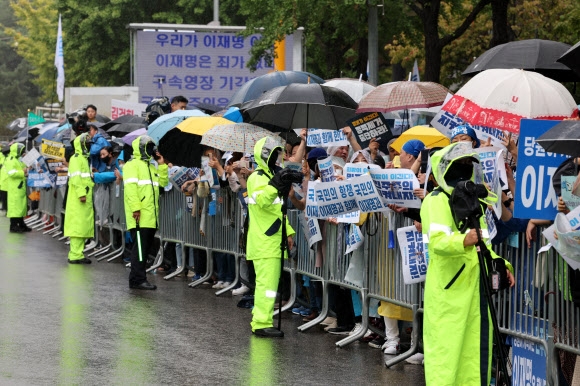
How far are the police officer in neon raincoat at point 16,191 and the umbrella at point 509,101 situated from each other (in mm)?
19094

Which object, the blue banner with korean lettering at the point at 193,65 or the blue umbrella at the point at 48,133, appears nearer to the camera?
the blue umbrella at the point at 48,133

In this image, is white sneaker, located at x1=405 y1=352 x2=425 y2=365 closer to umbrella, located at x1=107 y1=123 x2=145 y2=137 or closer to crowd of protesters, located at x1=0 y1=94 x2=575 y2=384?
crowd of protesters, located at x1=0 y1=94 x2=575 y2=384

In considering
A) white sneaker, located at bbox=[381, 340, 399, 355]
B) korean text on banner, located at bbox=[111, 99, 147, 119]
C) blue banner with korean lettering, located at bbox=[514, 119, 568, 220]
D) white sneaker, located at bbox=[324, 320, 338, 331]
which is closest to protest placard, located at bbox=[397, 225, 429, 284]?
white sneaker, located at bbox=[381, 340, 399, 355]

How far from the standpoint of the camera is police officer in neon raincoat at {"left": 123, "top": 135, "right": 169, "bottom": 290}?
15.9 metres

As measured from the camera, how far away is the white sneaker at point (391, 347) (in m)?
11.0

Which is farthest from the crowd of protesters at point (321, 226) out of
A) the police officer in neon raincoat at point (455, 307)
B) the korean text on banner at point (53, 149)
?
the korean text on banner at point (53, 149)

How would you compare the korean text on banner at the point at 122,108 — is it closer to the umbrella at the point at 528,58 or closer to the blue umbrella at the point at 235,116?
the blue umbrella at the point at 235,116

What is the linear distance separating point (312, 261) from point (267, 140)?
1.63 metres

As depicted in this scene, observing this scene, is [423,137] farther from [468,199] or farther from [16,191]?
[16,191]

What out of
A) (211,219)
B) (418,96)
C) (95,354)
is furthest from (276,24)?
(95,354)

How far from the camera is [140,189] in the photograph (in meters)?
16.0

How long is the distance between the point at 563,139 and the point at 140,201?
9088mm

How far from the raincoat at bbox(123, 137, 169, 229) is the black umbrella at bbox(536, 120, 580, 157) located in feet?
28.7

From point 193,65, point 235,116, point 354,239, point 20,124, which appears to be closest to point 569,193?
point 354,239
